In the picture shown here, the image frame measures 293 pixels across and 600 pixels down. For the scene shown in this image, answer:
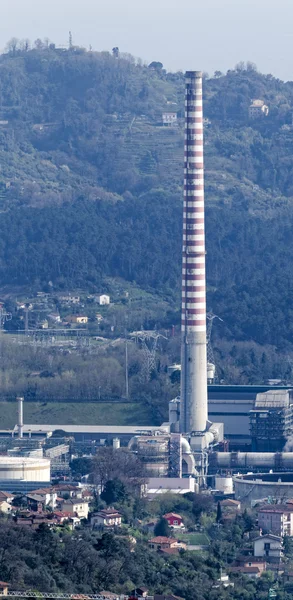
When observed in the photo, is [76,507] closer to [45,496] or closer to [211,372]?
[45,496]

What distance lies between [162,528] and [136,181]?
5518cm

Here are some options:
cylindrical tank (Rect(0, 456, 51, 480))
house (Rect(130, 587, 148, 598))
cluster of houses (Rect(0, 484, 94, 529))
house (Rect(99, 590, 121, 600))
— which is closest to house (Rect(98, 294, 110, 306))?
cylindrical tank (Rect(0, 456, 51, 480))

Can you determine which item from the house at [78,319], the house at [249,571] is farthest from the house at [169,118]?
the house at [249,571]

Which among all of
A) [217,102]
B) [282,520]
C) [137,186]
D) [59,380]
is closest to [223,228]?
[137,186]

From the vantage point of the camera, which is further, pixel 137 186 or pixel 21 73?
pixel 21 73

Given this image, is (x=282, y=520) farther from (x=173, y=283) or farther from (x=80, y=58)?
(x=80, y=58)

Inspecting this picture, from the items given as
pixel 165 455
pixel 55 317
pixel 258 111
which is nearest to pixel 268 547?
pixel 165 455

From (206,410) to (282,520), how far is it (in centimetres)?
1073

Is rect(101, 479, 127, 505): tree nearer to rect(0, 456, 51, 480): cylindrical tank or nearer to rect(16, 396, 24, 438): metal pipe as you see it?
rect(0, 456, 51, 480): cylindrical tank

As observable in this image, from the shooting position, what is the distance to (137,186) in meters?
102

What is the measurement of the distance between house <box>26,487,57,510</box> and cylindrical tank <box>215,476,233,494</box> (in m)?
4.44

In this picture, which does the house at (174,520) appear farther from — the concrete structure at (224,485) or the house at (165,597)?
the house at (165,597)

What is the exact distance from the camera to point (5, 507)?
48.3m

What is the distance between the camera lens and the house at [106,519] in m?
46.8
